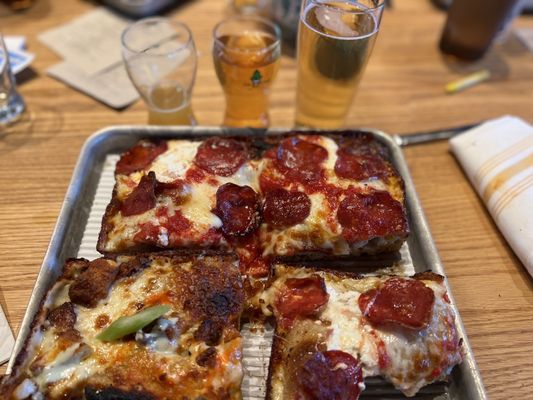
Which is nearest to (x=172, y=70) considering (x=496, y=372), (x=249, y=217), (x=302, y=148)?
(x=302, y=148)

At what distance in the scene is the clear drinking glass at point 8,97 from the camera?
2127 mm

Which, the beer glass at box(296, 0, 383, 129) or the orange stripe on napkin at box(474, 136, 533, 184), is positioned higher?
the beer glass at box(296, 0, 383, 129)

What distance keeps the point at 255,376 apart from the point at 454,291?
791mm

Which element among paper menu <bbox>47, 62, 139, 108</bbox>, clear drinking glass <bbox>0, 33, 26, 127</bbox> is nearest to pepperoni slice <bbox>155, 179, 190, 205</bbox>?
paper menu <bbox>47, 62, 139, 108</bbox>

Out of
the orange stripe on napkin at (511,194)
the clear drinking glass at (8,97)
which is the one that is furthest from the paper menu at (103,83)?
the orange stripe on napkin at (511,194)

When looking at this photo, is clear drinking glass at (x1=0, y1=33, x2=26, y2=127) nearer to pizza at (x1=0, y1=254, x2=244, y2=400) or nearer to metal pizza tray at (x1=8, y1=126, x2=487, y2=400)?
metal pizza tray at (x1=8, y1=126, x2=487, y2=400)

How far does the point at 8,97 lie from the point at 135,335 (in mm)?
1494

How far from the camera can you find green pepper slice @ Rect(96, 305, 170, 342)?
128cm

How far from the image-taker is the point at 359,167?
1754mm

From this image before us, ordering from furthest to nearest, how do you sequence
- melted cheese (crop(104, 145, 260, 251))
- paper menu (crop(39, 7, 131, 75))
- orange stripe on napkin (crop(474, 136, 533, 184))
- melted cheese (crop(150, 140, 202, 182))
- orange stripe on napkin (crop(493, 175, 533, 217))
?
1. paper menu (crop(39, 7, 131, 75))
2. orange stripe on napkin (crop(474, 136, 533, 184))
3. orange stripe on napkin (crop(493, 175, 533, 217))
4. melted cheese (crop(150, 140, 202, 182))
5. melted cheese (crop(104, 145, 260, 251))

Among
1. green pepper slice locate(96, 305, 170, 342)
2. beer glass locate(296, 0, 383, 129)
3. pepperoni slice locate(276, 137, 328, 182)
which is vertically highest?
beer glass locate(296, 0, 383, 129)

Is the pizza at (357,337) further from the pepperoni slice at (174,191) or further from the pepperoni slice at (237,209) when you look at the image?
the pepperoni slice at (174,191)

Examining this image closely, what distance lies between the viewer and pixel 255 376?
56.3 inches

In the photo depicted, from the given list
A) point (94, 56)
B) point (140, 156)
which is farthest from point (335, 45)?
point (94, 56)
